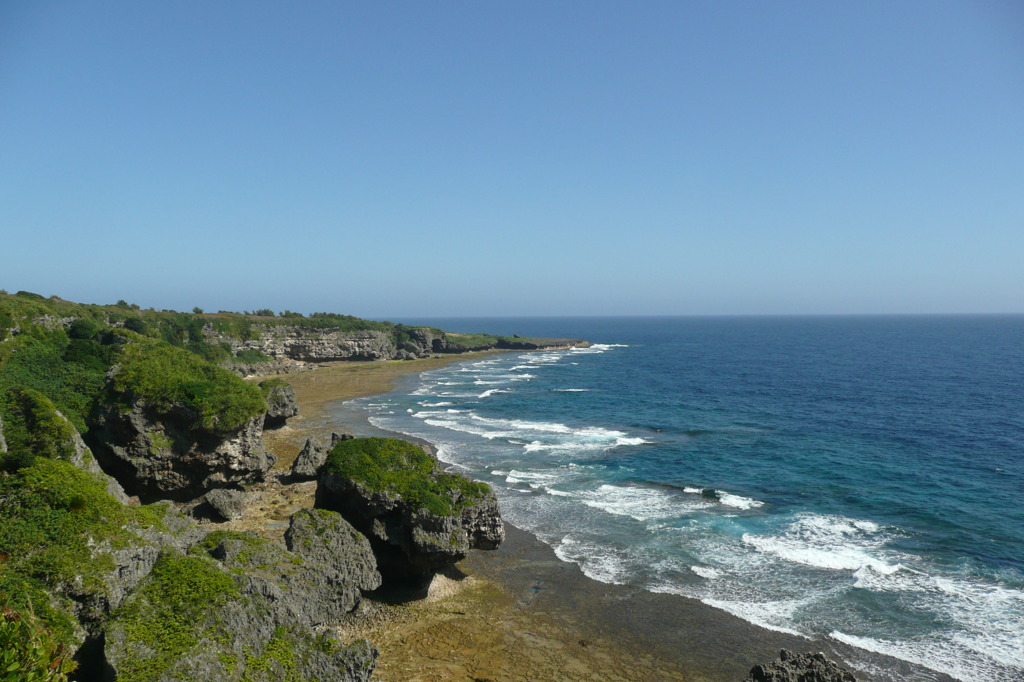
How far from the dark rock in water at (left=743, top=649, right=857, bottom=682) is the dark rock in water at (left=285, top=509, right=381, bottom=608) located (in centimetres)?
1243

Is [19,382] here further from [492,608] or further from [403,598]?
[492,608]

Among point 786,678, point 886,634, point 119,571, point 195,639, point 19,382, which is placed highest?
point 19,382

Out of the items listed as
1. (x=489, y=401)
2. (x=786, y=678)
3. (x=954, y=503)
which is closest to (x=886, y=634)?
(x=786, y=678)

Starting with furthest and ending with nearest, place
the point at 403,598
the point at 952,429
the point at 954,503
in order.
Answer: the point at 952,429 < the point at 954,503 < the point at 403,598

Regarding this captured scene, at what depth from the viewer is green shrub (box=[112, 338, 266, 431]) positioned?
2766 centimetres

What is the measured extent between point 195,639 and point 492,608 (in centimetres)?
1272

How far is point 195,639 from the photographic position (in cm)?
1225

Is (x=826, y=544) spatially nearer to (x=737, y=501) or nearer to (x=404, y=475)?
(x=737, y=501)

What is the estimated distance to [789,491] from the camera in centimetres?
3659

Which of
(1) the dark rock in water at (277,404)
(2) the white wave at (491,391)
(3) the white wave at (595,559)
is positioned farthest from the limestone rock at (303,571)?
(2) the white wave at (491,391)

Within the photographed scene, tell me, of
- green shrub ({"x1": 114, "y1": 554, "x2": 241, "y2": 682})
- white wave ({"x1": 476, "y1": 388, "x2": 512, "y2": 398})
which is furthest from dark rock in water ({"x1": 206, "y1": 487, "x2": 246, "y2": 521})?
white wave ({"x1": 476, "y1": 388, "x2": 512, "y2": 398})

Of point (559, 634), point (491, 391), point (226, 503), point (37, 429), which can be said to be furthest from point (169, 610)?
point (491, 391)

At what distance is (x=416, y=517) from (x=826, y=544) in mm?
21125

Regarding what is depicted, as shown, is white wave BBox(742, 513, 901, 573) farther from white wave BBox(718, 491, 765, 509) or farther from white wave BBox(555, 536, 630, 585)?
white wave BBox(555, 536, 630, 585)
